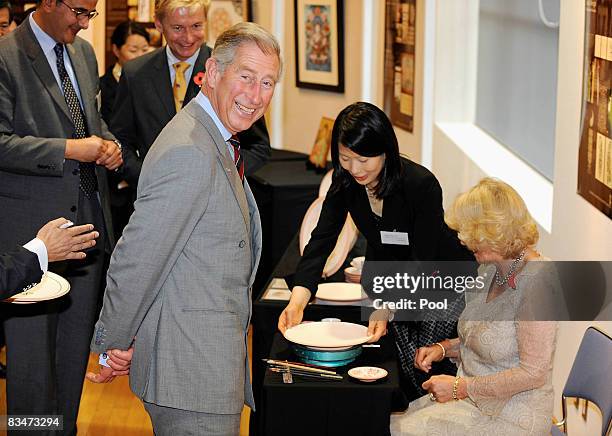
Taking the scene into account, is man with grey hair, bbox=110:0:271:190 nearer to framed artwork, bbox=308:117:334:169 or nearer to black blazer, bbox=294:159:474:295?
black blazer, bbox=294:159:474:295

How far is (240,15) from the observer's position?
790cm

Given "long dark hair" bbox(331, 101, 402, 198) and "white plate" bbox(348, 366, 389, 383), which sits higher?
"long dark hair" bbox(331, 101, 402, 198)

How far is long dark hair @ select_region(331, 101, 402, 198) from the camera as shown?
3.16m

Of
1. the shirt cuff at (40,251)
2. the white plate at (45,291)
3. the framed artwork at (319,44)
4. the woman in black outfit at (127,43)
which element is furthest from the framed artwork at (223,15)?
the shirt cuff at (40,251)

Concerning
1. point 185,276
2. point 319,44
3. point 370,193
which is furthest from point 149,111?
point 319,44

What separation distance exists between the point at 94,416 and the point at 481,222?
2.36m

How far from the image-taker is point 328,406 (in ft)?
9.16

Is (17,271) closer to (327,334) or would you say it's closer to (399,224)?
(327,334)

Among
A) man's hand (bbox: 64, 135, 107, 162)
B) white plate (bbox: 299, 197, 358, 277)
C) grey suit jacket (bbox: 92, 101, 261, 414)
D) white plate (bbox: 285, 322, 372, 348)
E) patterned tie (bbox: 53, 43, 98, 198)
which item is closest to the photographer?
grey suit jacket (bbox: 92, 101, 261, 414)

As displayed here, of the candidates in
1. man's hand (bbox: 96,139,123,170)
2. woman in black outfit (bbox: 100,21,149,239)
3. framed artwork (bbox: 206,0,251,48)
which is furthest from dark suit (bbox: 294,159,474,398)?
framed artwork (bbox: 206,0,251,48)

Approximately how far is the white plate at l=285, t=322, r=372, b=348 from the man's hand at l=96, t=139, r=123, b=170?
101 centimetres

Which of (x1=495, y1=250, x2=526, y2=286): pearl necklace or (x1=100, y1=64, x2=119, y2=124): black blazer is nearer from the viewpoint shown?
(x1=495, y1=250, x2=526, y2=286): pearl necklace

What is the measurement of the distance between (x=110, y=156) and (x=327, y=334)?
112 centimetres

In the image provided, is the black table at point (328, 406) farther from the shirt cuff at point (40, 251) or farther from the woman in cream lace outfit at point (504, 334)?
the shirt cuff at point (40, 251)
